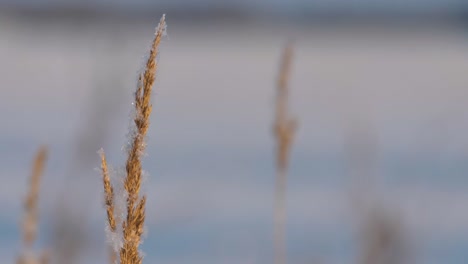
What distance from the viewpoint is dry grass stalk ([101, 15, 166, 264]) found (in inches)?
39.4

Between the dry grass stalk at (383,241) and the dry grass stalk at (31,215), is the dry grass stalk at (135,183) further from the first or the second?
the dry grass stalk at (383,241)

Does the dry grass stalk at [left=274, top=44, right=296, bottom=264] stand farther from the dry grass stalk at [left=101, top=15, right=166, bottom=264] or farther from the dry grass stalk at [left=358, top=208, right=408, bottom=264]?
the dry grass stalk at [left=101, top=15, right=166, bottom=264]

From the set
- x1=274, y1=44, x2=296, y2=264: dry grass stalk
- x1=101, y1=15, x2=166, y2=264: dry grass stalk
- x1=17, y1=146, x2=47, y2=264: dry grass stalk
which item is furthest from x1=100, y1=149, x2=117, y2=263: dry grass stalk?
x1=274, y1=44, x2=296, y2=264: dry grass stalk

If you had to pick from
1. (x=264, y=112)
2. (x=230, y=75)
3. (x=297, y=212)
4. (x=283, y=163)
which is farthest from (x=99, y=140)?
(x=230, y=75)

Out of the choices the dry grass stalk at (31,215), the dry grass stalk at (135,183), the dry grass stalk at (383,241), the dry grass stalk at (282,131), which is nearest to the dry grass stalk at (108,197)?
the dry grass stalk at (135,183)

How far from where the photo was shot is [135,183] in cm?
101

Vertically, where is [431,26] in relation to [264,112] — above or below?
above

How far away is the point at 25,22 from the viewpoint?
12266mm

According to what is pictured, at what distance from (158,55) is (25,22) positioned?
1143cm

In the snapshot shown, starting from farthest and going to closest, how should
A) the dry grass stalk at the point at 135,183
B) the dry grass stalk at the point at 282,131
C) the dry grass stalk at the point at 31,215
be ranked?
1. the dry grass stalk at the point at 282,131
2. the dry grass stalk at the point at 31,215
3. the dry grass stalk at the point at 135,183

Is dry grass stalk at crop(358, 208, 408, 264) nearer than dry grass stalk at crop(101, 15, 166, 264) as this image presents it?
No

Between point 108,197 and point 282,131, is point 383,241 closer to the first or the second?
point 282,131

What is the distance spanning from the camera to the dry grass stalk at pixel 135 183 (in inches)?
39.4

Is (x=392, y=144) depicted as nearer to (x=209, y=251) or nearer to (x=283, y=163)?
(x=209, y=251)
